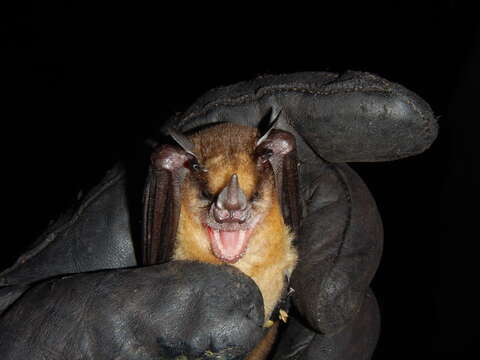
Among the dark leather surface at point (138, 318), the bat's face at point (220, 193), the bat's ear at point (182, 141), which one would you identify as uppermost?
the bat's ear at point (182, 141)

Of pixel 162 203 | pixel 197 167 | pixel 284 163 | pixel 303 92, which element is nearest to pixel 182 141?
pixel 197 167

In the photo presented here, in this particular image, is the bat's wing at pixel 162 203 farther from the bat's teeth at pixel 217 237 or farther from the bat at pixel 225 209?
the bat's teeth at pixel 217 237

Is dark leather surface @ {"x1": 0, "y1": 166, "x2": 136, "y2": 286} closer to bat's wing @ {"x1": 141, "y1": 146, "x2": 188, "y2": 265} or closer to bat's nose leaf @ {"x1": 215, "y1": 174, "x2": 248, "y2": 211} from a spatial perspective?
bat's wing @ {"x1": 141, "y1": 146, "x2": 188, "y2": 265}

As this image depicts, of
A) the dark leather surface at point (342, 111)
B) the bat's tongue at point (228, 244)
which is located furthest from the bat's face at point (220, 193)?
the dark leather surface at point (342, 111)

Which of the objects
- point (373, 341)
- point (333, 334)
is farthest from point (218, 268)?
point (373, 341)

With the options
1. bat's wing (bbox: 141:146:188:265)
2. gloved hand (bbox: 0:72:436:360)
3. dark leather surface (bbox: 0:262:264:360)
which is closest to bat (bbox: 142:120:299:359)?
bat's wing (bbox: 141:146:188:265)

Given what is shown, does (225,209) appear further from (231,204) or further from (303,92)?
(303,92)

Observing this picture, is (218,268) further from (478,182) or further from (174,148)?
(478,182)

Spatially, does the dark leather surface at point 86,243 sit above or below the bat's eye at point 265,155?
below
